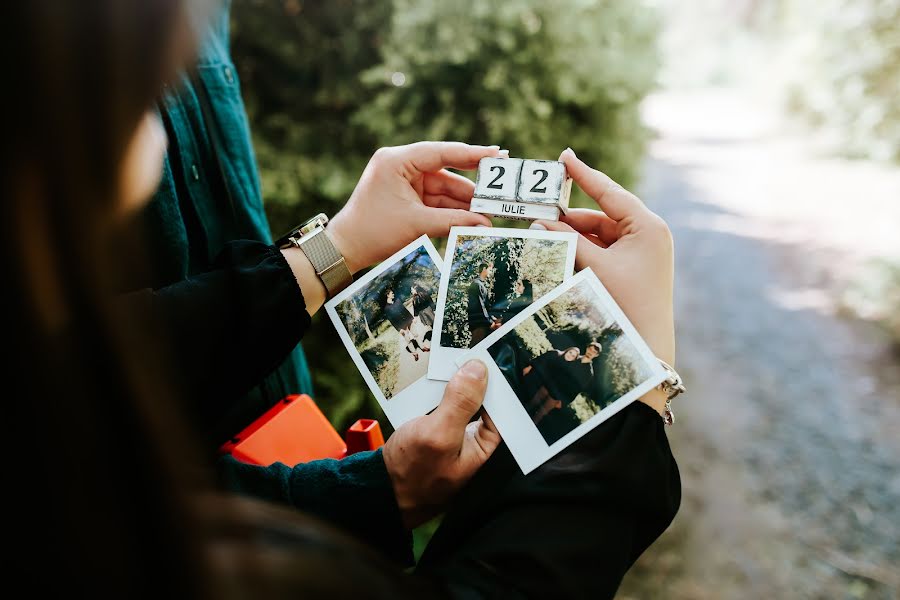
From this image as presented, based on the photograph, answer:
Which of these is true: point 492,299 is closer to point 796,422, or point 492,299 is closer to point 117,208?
point 117,208

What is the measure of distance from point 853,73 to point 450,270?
899 centimetres

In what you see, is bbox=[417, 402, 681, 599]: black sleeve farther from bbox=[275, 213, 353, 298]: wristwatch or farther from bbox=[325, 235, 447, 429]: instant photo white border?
bbox=[275, 213, 353, 298]: wristwatch

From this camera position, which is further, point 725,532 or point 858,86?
point 858,86

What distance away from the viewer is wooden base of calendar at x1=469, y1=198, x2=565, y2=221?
1.33 m

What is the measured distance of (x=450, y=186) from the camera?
150cm

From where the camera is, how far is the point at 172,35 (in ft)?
1.74

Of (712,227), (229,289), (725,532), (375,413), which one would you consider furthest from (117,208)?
(712,227)

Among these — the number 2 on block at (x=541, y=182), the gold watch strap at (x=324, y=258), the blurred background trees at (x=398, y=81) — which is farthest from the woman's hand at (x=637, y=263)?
the blurred background trees at (x=398, y=81)

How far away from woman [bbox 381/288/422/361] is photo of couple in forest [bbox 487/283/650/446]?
222 millimetres

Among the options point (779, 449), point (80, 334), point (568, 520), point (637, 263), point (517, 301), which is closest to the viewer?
point (80, 334)

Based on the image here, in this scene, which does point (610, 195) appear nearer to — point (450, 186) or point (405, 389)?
point (450, 186)

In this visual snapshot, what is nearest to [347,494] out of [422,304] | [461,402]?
[461,402]

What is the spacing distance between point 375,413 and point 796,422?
2789 mm

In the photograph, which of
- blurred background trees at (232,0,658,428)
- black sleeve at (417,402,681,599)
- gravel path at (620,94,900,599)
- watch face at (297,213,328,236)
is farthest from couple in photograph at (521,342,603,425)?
gravel path at (620,94,900,599)
